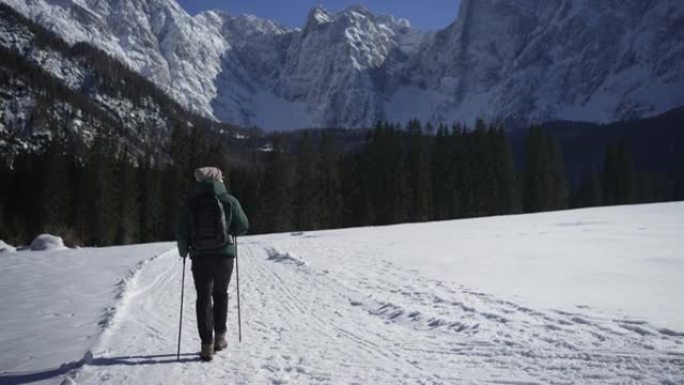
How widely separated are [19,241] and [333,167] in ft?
119

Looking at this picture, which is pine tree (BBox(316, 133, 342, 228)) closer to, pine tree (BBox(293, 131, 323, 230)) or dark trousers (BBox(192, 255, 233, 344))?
pine tree (BBox(293, 131, 323, 230))

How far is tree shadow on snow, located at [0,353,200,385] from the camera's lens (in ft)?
22.4

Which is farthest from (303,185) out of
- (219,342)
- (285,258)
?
(219,342)

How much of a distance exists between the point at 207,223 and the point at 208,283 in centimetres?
84

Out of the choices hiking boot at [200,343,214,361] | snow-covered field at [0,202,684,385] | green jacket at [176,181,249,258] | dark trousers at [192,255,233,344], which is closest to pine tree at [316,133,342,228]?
snow-covered field at [0,202,684,385]

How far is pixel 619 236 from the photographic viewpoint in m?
22.1

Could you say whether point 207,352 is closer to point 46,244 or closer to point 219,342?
point 219,342

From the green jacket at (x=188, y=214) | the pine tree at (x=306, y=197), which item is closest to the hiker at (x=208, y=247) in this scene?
the green jacket at (x=188, y=214)

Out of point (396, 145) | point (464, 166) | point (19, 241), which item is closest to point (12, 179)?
point (19, 241)

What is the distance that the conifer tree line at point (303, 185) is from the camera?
61.3m

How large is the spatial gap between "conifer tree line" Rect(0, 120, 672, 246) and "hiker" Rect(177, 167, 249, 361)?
5644cm

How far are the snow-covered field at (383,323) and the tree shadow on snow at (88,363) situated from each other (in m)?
0.03

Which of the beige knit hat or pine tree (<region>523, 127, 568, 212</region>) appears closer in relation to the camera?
the beige knit hat

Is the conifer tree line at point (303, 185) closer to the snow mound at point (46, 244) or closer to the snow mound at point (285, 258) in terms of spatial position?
the snow mound at point (46, 244)
